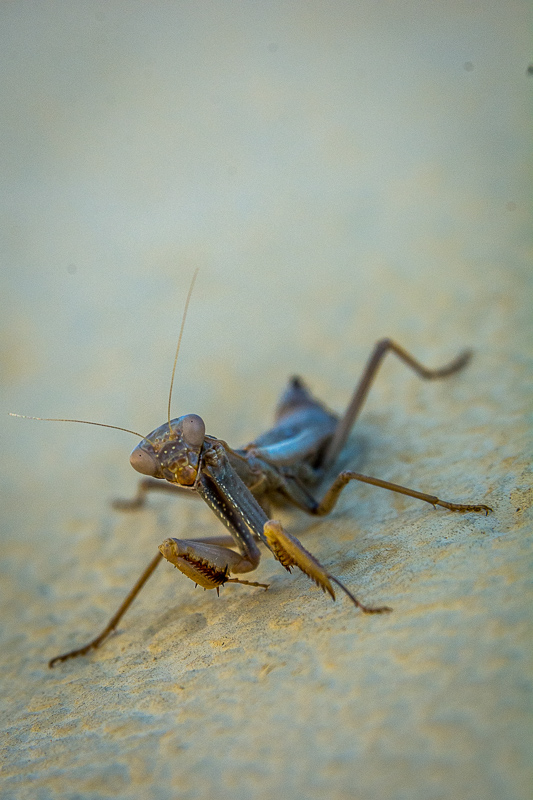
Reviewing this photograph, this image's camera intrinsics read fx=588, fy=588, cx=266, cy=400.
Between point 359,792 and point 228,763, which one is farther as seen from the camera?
point 228,763

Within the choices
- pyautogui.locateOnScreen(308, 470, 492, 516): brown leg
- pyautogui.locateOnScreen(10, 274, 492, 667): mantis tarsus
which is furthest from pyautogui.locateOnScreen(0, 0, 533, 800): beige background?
pyautogui.locateOnScreen(10, 274, 492, 667): mantis tarsus

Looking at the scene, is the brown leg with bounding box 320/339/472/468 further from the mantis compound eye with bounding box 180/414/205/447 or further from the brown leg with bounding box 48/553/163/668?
the mantis compound eye with bounding box 180/414/205/447

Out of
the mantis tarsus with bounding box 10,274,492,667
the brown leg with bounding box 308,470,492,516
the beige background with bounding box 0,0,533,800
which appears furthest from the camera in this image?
the brown leg with bounding box 308,470,492,516

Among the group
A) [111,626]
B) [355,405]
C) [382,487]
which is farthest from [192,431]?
[355,405]

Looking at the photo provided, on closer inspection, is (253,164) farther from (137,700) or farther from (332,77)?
(137,700)

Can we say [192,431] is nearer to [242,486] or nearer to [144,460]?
[144,460]

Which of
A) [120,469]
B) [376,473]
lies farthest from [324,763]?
[120,469]

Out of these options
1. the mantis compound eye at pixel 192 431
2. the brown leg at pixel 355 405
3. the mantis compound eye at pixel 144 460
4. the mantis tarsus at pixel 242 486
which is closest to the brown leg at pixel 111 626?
the mantis tarsus at pixel 242 486
